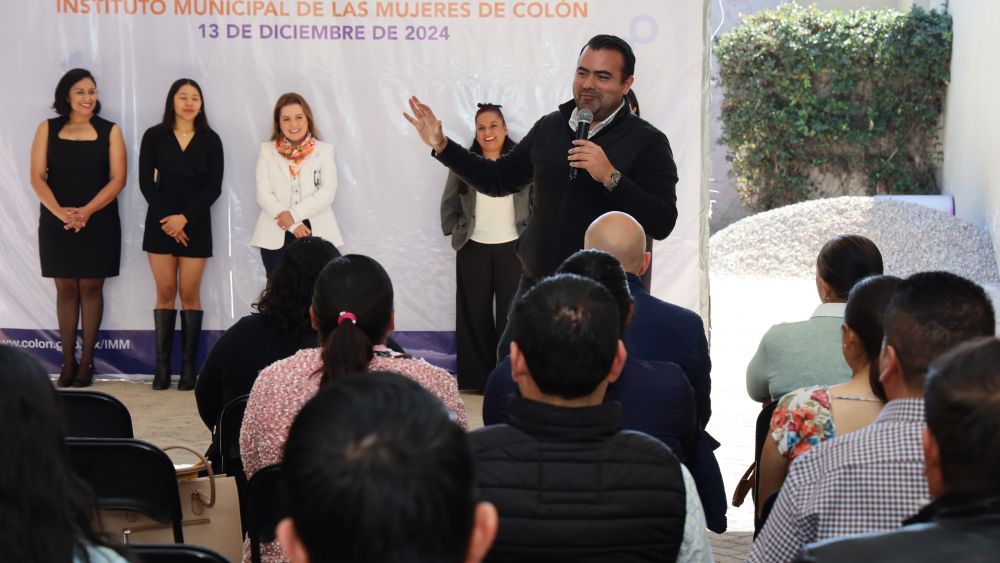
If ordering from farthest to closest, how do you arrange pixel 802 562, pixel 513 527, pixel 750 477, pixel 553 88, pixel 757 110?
pixel 757 110
pixel 553 88
pixel 750 477
pixel 513 527
pixel 802 562

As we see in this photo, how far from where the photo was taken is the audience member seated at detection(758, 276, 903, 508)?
9.03 ft

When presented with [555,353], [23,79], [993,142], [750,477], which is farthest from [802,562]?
[993,142]

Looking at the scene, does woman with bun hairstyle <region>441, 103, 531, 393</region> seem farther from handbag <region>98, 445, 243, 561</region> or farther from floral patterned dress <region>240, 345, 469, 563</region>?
floral patterned dress <region>240, 345, 469, 563</region>

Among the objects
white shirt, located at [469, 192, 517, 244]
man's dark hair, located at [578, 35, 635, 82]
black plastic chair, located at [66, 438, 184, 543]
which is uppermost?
man's dark hair, located at [578, 35, 635, 82]

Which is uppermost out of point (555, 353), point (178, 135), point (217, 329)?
point (178, 135)

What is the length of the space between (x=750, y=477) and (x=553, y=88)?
409 cm

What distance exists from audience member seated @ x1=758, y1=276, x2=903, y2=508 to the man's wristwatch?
1.56m

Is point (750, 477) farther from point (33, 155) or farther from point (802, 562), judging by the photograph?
point (33, 155)

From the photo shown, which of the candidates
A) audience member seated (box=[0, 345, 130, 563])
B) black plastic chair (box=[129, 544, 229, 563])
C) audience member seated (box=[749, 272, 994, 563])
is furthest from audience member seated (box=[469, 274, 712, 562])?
audience member seated (box=[0, 345, 130, 563])

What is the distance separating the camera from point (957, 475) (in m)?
1.55

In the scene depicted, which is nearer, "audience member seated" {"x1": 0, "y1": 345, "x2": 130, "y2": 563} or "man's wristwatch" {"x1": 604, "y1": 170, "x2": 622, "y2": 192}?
"audience member seated" {"x1": 0, "y1": 345, "x2": 130, "y2": 563}

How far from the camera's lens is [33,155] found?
745cm

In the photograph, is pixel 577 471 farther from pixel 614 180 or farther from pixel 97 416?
pixel 614 180

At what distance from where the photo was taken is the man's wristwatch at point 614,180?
432 cm
